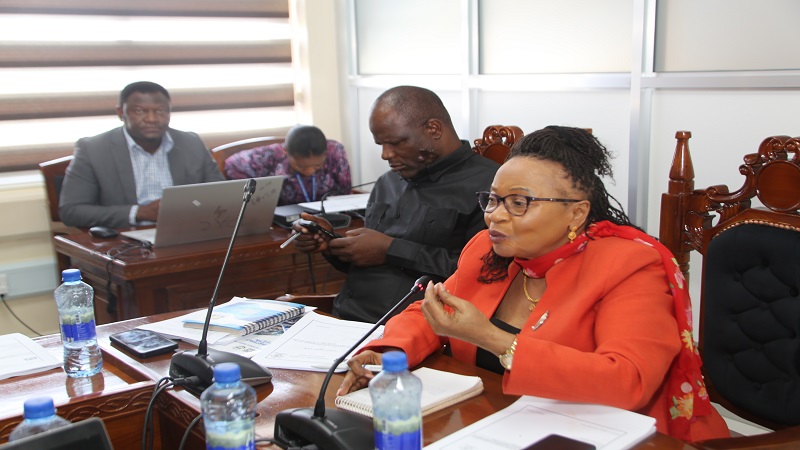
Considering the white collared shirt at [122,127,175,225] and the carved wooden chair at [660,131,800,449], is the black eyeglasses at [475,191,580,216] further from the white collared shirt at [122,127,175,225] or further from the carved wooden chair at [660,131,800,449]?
the white collared shirt at [122,127,175,225]

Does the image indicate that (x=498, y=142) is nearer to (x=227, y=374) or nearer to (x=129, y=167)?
(x=227, y=374)

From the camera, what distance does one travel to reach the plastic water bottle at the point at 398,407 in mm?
1032

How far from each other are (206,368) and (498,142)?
1294mm

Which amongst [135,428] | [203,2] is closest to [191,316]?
[135,428]

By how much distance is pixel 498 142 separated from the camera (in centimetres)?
244

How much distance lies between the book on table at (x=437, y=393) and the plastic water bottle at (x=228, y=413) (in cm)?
33

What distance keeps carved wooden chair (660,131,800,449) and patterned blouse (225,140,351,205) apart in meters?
2.16

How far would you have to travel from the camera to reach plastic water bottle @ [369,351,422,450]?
103cm

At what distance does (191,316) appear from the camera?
6.53 feet

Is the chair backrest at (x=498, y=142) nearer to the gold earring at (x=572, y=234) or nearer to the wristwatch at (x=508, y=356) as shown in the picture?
the gold earring at (x=572, y=234)

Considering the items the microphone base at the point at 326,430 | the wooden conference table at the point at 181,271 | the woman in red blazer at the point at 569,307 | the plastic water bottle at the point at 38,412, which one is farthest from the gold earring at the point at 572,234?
the wooden conference table at the point at 181,271

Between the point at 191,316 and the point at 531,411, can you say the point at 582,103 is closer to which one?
the point at 191,316

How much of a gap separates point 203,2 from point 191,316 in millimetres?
2836

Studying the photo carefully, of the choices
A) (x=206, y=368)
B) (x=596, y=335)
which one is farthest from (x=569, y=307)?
(x=206, y=368)
